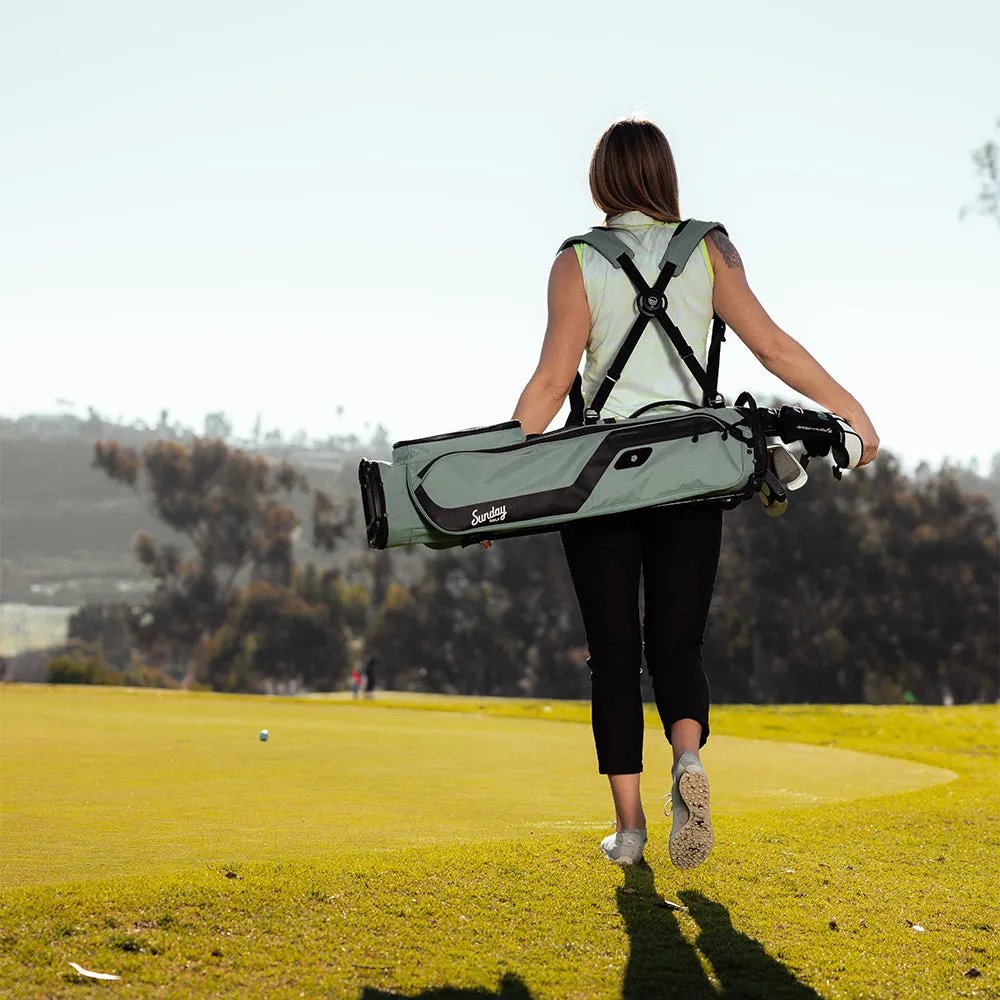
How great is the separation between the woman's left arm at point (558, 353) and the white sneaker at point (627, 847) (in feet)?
4.17

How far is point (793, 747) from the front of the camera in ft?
33.4

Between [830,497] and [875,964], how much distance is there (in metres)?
52.6

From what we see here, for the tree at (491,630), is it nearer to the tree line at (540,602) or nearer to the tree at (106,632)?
the tree line at (540,602)

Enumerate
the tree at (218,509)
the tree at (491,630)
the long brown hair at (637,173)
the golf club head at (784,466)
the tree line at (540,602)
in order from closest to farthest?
the golf club head at (784,466), the long brown hair at (637,173), the tree line at (540,602), the tree at (491,630), the tree at (218,509)

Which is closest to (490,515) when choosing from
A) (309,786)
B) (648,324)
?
(648,324)

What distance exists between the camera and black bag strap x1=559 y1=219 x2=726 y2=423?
4250 millimetres

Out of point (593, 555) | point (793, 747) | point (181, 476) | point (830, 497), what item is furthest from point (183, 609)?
point (593, 555)

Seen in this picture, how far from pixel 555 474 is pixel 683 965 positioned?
1465 mm

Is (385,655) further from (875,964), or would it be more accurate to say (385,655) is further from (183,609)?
(875,964)

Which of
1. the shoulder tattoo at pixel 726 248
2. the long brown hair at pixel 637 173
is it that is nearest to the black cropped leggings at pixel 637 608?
the shoulder tattoo at pixel 726 248

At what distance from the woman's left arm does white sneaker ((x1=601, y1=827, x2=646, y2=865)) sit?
1272mm

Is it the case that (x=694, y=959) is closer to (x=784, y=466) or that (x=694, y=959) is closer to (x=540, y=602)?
(x=784, y=466)

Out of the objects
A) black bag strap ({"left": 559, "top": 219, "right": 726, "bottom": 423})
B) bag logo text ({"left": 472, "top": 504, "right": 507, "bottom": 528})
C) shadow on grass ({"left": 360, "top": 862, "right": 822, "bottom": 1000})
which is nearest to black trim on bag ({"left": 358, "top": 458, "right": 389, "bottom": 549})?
bag logo text ({"left": 472, "top": 504, "right": 507, "bottom": 528})

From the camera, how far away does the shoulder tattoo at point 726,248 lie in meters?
4.35
